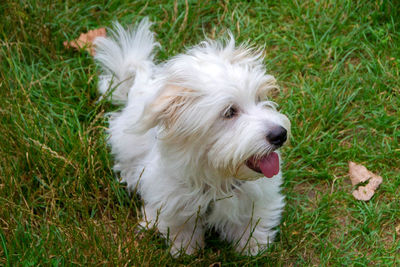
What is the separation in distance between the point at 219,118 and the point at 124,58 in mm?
1419

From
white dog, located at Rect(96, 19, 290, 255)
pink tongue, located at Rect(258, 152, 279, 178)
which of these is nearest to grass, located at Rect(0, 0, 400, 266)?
white dog, located at Rect(96, 19, 290, 255)

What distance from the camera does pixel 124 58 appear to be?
3824 mm

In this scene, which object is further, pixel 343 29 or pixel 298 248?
pixel 343 29

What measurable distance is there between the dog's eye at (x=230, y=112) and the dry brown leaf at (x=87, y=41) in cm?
200

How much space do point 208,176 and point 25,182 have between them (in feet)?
4.34

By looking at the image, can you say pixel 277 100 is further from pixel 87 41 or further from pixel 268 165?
pixel 87 41

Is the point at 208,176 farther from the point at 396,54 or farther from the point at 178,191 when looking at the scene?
the point at 396,54

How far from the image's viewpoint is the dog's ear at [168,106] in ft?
8.66

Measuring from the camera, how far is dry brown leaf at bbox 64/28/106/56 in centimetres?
433

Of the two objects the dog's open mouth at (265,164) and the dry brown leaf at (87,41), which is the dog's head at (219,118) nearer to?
the dog's open mouth at (265,164)

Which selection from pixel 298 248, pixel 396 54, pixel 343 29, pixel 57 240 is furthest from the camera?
pixel 343 29

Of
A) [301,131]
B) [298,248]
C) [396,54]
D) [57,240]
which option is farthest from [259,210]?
[396,54]

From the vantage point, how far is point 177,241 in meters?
3.24

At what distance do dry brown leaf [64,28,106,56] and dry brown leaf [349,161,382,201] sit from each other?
7.10 feet
